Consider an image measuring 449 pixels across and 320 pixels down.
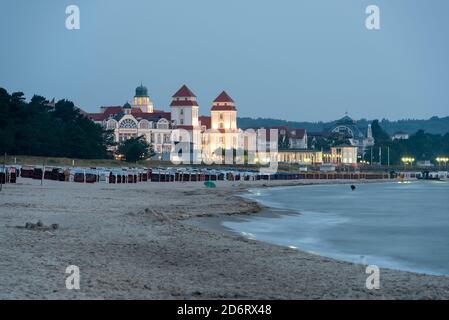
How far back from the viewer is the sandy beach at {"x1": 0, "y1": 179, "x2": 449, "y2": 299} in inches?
510

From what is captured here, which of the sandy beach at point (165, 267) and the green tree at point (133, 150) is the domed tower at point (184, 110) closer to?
the green tree at point (133, 150)

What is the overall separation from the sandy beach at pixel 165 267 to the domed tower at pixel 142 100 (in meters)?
168

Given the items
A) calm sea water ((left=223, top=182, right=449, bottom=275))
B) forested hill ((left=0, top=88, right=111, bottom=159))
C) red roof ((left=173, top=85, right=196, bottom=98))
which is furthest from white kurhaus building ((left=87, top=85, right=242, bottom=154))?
calm sea water ((left=223, top=182, right=449, bottom=275))

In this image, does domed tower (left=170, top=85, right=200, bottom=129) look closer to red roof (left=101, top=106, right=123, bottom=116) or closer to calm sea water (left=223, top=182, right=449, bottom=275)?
red roof (left=101, top=106, right=123, bottom=116)

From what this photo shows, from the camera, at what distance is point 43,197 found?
33.8 metres

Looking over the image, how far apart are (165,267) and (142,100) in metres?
178

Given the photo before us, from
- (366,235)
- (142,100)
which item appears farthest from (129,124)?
(366,235)

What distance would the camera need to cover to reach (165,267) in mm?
15711

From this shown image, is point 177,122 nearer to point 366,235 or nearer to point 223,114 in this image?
point 223,114

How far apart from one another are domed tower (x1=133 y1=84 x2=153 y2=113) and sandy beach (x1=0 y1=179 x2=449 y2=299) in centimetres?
16819

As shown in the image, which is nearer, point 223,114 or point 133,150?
point 133,150

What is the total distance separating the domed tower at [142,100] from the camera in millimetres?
191712
